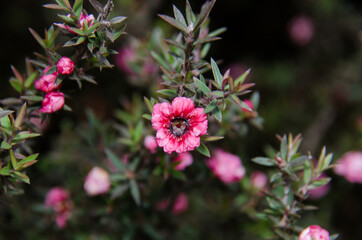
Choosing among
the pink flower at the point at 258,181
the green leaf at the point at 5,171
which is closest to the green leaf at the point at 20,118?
the green leaf at the point at 5,171

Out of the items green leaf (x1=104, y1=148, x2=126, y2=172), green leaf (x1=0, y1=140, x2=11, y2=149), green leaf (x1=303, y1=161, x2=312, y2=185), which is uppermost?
green leaf (x1=303, y1=161, x2=312, y2=185)

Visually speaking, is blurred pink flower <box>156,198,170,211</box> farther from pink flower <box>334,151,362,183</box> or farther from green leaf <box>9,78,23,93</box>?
pink flower <box>334,151,362,183</box>

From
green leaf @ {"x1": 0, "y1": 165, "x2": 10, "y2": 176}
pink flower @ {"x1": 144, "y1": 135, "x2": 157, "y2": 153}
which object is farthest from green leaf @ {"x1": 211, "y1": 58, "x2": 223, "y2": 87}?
green leaf @ {"x1": 0, "y1": 165, "x2": 10, "y2": 176}

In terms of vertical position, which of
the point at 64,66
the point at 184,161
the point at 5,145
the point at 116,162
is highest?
the point at 64,66

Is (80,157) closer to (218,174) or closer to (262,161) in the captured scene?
(218,174)

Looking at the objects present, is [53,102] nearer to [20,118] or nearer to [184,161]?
[20,118]

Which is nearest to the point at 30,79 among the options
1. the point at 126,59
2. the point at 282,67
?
the point at 126,59

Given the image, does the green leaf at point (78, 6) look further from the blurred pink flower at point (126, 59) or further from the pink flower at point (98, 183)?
the blurred pink flower at point (126, 59)
